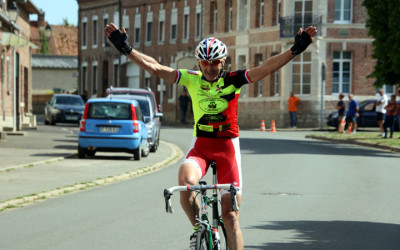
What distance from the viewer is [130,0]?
229 ft

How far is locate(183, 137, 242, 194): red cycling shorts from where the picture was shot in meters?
7.04

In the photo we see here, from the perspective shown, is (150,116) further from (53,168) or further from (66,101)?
(66,101)

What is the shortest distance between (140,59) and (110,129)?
15476mm

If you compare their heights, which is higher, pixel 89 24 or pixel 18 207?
pixel 89 24

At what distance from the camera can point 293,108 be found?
48.0 metres

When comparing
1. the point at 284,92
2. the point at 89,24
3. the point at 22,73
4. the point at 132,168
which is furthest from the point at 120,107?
the point at 89,24

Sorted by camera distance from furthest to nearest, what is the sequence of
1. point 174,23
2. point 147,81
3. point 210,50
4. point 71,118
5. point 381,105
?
1. point 147,81
2. point 174,23
3. point 71,118
4. point 381,105
5. point 210,50

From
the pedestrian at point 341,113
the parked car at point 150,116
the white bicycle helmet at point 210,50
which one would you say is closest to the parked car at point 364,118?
the pedestrian at point 341,113

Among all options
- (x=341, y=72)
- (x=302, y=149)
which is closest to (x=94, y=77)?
(x=341, y=72)

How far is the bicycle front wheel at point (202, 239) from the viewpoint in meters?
6.42

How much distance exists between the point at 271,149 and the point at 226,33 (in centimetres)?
2905

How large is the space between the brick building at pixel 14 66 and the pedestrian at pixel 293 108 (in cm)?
1331

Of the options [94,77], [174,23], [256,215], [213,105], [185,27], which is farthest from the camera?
[94,77]

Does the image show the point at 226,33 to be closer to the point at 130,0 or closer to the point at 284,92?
the point at 284,92
